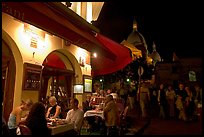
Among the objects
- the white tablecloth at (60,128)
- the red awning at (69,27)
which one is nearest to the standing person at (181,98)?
the red awning at (69,27)

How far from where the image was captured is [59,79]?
32.8ft

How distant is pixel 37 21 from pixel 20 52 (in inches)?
50.2

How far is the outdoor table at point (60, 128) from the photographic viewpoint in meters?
5.21

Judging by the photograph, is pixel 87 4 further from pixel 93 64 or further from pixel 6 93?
pixel 6 93

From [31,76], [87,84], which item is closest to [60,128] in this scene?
[31,76]

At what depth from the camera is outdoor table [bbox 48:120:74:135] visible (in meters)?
5.21

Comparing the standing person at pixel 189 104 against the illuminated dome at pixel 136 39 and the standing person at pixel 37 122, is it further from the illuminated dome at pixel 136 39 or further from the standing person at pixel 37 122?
the illuminated dome at pixel 136 39

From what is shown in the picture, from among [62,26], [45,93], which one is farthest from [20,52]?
[45,93]

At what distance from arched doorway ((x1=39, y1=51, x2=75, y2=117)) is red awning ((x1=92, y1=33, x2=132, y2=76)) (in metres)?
1.11

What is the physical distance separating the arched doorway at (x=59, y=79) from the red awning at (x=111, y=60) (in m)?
1.11

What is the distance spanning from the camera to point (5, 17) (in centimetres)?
535

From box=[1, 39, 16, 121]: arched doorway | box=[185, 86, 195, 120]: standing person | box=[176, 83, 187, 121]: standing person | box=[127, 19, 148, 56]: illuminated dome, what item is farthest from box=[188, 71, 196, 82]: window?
box=[1, 39, 16, 121]: arched doorway

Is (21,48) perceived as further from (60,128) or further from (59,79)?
(59,79)

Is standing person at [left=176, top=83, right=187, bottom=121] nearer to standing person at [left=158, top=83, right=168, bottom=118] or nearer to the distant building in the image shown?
standing person at [left=158, top=83, right=168, bottom=118]
